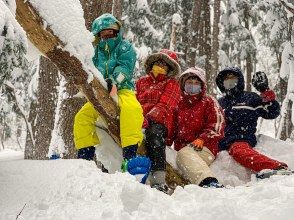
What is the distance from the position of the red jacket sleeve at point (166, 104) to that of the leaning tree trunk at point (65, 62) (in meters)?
0.51

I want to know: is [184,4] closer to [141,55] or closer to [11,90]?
[141,55]

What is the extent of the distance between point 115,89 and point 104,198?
1.77 meters

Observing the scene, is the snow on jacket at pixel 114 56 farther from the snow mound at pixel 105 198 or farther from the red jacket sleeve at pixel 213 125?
the snow mound at pixel 105 198

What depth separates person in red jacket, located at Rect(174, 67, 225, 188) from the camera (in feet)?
17.4

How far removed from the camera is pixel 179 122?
5.71 meters

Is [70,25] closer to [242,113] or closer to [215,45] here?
[242,113]

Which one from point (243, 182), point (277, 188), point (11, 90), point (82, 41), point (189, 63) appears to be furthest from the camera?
point (189, 63)

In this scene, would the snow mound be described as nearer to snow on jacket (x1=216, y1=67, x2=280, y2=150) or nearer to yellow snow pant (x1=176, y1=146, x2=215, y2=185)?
yellow snow pant (x1=176, y1=146, x2=215, y2=185)

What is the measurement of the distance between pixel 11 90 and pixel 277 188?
17.3 feet

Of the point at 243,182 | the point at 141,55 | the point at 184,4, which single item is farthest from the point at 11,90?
the point at 184,4

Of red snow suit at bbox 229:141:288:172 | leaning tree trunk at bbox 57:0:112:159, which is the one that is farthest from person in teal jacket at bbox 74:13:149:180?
red snow suit at bbox 229:141:288:172

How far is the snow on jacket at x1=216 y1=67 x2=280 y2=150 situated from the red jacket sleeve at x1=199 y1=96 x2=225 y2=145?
1.69ft

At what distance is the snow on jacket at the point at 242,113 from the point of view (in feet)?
19.4

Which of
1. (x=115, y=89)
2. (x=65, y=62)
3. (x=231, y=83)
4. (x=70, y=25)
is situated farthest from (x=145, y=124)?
(x=231, y=83)
